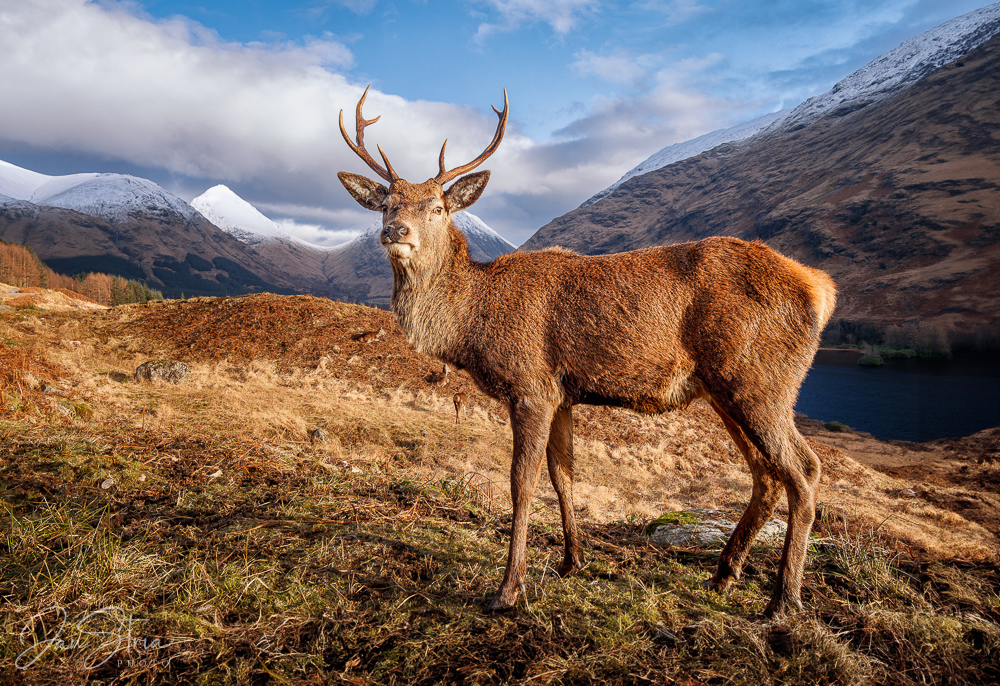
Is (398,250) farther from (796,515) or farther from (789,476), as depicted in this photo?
(796,515)

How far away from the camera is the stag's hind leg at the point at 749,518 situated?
13.4 ft

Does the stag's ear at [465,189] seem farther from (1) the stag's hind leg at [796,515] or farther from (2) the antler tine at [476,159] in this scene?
(1) the stag's hind leg at [796,515]

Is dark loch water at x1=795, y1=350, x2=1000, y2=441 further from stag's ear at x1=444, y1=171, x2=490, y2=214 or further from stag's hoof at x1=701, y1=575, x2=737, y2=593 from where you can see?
stag's ear at x1=444, y1=171, x2=490, y2=214

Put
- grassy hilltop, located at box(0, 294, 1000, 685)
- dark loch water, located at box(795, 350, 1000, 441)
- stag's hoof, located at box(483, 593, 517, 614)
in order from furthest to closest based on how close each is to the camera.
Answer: dark loch water, located at box(795, 350, 1000, 441) < stag's hoof, located at box(483, 593, 517, 614) < grassy hilltop, located at box(0, 294, 1000, 685)

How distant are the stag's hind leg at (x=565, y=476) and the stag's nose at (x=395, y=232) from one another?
7.75 feet

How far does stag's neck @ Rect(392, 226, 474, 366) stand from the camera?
4.54 meters

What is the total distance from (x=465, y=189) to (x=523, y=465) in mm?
3319

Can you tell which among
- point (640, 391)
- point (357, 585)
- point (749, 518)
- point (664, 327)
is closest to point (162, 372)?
Result: point (357, 585)

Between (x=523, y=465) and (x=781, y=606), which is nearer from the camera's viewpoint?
(x=781, y=606)

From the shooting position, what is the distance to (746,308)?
389 cm

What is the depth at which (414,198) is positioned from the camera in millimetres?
5020

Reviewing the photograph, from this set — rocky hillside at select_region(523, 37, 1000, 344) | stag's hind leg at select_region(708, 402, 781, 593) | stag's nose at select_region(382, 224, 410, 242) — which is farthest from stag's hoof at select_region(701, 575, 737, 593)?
rocky hillside at select_region(523, 37, 1000, 344)

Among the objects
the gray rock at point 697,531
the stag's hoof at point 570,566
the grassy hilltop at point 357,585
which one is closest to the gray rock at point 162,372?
the grassy hilltop at point 357,585
